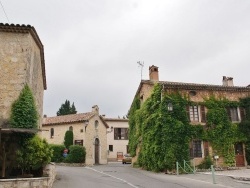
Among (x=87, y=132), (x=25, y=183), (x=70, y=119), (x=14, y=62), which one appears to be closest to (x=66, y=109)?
(x=70, y=119)

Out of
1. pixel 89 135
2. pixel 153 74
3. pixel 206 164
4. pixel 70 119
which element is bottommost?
pixel 206 164

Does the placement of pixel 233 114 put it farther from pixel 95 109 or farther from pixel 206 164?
pixel 95 109

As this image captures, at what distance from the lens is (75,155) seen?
32.2 meters

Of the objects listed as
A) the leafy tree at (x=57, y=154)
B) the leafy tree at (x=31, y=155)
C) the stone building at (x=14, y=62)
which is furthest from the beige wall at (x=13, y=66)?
the leafy tree at (x=57, y=154)

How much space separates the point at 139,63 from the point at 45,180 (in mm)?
19828

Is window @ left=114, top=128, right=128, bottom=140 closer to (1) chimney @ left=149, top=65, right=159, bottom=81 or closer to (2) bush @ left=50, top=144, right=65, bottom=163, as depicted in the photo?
(2) bush @ left=50, top=144, right=65, bottom=163

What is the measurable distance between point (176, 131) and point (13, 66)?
13388 millimetres

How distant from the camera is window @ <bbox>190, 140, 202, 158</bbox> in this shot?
2316 centimetres

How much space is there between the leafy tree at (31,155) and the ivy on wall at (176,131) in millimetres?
11212

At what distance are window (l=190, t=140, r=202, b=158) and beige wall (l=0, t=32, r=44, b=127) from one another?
14122 millimetres

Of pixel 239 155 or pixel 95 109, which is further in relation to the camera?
pixel 95 109

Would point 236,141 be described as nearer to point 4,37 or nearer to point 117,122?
point 4,37

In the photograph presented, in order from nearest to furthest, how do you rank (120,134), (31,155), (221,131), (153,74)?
(31,155) < (221,131) < (153,74) < (120,134)

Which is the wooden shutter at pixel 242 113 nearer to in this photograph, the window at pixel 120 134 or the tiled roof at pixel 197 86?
the tiled roof at pixel 197 86
